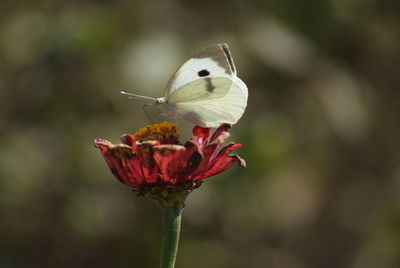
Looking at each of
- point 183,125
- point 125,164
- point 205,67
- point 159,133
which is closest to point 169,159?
point 125,164

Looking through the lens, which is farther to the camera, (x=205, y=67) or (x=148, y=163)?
(x=205, y=67)

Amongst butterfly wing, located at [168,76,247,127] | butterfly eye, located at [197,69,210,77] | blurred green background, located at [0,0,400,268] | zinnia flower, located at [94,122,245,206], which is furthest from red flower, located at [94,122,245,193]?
blurred green background, located at [0,0,400,268]

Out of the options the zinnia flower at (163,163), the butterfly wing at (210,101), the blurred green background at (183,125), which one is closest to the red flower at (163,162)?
the zinnia flower at (163,163)

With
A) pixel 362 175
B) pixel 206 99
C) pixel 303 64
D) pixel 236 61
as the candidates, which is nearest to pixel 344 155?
pixel 362 175

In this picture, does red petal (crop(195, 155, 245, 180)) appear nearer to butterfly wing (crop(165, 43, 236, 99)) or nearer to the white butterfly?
the white butterfly

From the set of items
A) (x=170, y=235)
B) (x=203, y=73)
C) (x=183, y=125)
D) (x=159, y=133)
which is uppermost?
(x=203, y=73)

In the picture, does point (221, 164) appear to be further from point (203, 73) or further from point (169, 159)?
point (203, 73)

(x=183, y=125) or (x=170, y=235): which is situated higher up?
(x=170, y=235)
